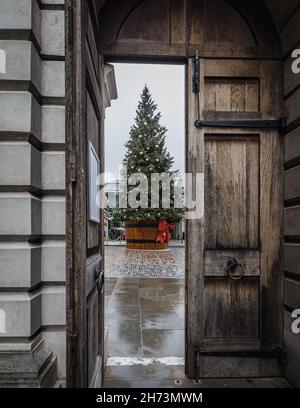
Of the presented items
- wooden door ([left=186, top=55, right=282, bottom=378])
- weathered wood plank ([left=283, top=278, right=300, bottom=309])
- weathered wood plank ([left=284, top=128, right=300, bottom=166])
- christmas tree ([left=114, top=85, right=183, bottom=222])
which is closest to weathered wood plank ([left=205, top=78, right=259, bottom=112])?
wooden door ([left=186, top=55, right=282, bottom=378])

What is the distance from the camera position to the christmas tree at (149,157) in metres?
18.2

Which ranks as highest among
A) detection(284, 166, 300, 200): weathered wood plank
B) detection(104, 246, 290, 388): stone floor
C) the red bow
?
detection(284, 166, 300, 200): weathered wood plank

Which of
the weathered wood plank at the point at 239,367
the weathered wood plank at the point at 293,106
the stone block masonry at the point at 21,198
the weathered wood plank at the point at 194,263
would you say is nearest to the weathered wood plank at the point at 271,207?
the weathered wood plank at the point at 293,106

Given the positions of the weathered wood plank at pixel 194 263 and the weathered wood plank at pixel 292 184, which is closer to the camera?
the weathered wood plank at pixel 292 184

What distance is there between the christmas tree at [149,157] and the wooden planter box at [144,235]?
34cm

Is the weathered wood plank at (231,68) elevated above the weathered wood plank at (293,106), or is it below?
above

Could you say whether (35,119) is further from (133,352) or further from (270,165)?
(133,352)

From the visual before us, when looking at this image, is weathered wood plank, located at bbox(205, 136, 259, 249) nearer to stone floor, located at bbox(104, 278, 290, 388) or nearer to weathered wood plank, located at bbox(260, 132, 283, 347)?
weathered wood plank, located at bbox(260, 132, 283, 347)

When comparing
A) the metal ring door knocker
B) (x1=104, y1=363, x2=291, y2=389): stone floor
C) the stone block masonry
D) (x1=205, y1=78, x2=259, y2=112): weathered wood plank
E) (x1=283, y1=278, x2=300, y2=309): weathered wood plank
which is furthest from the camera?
(x1=205, y1=78, x2=259, y2=112): weathered wood plank

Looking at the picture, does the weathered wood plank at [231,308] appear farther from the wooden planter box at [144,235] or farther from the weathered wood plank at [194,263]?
the wooden planter box at [144,235]

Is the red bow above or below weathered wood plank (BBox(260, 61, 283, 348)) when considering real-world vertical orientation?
below

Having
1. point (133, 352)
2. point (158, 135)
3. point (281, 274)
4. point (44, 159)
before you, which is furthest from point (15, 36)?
point (158, 135)

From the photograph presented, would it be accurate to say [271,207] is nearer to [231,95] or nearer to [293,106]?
[293,106]

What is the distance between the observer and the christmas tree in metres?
18.2
